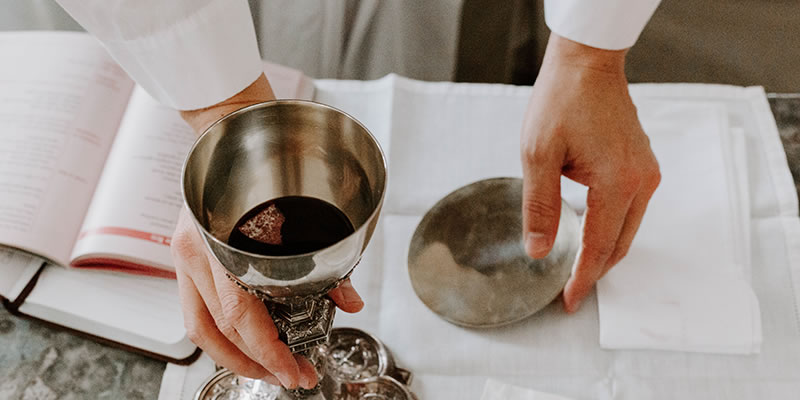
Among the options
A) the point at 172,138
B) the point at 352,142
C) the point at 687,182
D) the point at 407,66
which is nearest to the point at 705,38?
the point at 407,66

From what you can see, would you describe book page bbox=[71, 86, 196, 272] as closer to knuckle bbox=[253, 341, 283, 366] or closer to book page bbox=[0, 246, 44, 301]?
book page bbox=[0, 246, 44, 301]

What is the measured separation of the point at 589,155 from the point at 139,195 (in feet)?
1.46

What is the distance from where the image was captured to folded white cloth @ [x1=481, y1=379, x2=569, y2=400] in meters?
0.63

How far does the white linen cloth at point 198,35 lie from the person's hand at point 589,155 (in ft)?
0.09

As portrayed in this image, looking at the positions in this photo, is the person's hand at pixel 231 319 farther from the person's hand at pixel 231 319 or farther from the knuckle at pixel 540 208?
the knuckle at pixel 540 208

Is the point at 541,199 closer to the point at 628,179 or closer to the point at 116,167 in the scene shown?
the point at 628,179

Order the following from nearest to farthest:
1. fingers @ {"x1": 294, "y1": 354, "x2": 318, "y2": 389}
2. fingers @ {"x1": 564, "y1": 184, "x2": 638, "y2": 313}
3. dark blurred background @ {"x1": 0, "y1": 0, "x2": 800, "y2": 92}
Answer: fingers @ {"x1": 294, "y1": 354, "x2": 318, "y2": 389} < fingers @ {"x1": 564, "y1": 184, "x2": 638, "y2": 313} < dark blurred background @ {"x1": 0, "y1": 0, "x2": 800, "y2": 92}

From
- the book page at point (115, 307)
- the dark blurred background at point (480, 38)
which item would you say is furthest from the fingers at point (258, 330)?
the dark blurred background at point (480, 38)

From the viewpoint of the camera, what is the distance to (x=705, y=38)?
1.61 metres

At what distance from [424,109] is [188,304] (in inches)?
15.7

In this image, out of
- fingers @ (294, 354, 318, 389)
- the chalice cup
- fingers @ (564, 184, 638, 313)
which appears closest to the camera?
the chalice cup

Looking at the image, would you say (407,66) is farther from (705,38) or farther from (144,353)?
(705,38)

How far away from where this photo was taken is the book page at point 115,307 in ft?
2.12

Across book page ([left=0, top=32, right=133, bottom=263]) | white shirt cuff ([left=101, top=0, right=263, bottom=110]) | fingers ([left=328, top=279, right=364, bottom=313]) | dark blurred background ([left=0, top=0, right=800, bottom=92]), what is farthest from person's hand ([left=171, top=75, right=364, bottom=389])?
dark blurred background ([left=0, top=0, right=800, bottom=92])
